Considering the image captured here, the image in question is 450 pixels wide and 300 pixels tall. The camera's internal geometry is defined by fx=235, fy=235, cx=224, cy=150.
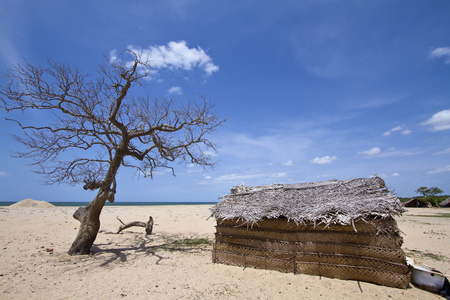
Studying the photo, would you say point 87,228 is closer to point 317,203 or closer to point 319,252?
point 319,252

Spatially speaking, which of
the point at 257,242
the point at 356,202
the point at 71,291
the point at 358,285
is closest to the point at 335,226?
the point at 356,202

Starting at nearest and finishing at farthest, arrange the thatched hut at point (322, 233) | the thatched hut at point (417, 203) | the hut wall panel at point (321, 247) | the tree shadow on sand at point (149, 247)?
1. the hut wall panel at point (321, 247)
2. the thatched hut at point (322, 233)
3. the tree shadow on sand at point (149, 247)
4. the thatched hut at point (417, 203)

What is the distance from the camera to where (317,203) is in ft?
22.5

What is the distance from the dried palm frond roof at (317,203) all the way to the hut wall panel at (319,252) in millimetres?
371

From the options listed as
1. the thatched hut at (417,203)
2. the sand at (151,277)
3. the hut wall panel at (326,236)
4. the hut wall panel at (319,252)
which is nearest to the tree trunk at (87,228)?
the sand at (151,277)

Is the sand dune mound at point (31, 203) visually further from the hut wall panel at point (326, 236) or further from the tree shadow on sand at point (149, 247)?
the hut wall panel at point (326, 236)

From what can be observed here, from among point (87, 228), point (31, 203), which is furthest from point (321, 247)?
point (31, 203)

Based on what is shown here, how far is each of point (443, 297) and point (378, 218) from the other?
1.99 meters

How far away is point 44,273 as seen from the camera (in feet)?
20.3

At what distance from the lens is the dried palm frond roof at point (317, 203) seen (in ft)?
19.3

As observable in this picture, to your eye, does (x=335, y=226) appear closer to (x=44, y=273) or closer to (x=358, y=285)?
(x=358, y=285)

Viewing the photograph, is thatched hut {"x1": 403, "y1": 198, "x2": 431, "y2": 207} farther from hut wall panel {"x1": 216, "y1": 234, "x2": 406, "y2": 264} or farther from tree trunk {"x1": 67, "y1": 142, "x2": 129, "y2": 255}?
tree trunk {"x1": 67, "y1": 142, "x2": 129, "y2": 255}

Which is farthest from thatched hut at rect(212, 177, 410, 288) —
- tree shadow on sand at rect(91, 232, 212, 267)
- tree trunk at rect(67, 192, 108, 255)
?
tree trunk at rect(67, 192, 108, 255)

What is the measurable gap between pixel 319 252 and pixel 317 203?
133 centimetres
